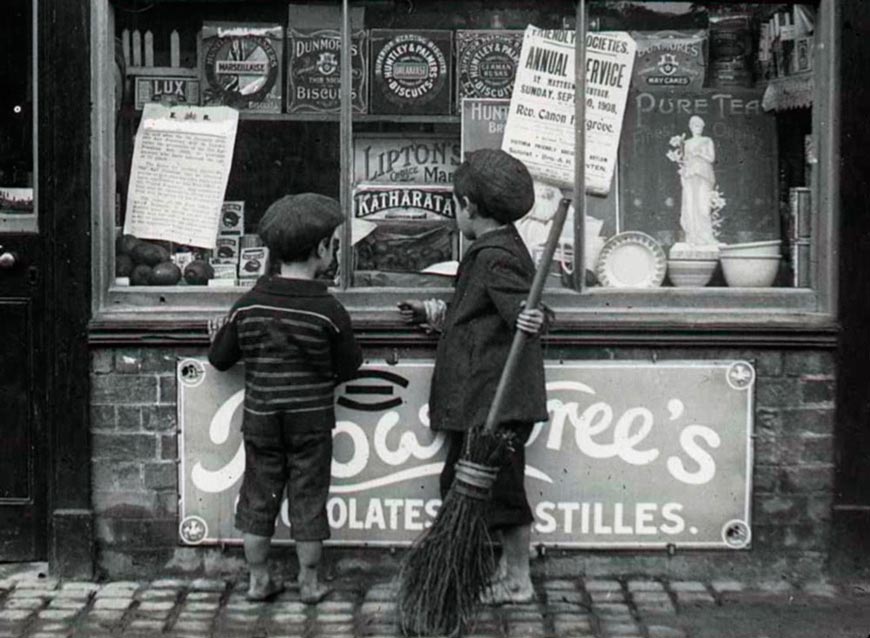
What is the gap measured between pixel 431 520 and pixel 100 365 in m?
1.50

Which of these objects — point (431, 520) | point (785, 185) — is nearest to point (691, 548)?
point (431, 520)

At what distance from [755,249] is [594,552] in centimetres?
146

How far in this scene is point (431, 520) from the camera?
6.27 metres

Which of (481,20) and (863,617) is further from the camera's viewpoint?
(481,20)

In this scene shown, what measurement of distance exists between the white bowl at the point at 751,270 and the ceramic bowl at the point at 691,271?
7 cm

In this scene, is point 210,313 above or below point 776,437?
above

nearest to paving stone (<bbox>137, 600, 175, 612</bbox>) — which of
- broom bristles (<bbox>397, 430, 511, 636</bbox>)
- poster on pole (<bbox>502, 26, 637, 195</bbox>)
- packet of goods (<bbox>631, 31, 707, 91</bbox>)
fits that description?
broom bristles (<bbox>397, 430, 511, 636</bbox>)

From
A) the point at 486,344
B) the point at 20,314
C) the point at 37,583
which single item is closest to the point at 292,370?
the point at 486,344

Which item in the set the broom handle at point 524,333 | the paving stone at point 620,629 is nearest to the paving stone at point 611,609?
the paving stone at point 620,629

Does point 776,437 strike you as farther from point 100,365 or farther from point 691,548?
point 100,365

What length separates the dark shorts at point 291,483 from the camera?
584 cm

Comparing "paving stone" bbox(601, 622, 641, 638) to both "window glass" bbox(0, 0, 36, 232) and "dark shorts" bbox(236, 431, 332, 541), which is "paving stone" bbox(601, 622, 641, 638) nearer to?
"dark shorts" bbox(236, 431, 332, 541)

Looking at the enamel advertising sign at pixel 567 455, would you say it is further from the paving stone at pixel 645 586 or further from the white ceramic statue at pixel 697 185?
the white ceramic statue at pixel 697 185

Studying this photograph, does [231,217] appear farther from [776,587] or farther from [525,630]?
[776,587]
